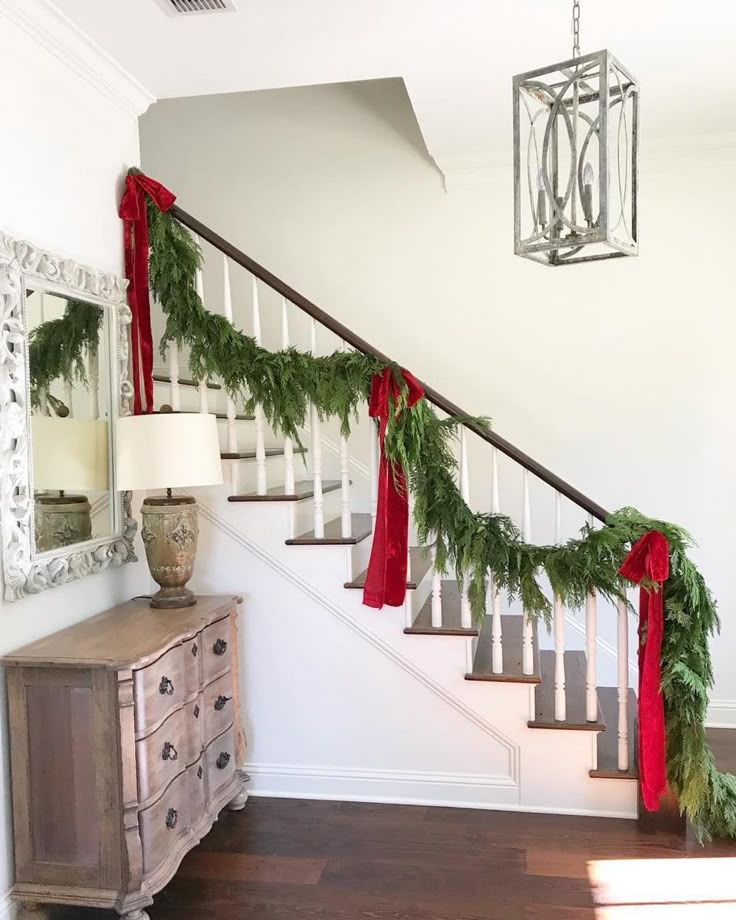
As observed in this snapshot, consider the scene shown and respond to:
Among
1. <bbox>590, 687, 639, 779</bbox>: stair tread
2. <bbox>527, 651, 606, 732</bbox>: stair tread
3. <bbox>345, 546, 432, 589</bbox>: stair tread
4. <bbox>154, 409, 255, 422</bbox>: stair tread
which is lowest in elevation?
<bbox>590, 687, 639, 779</bbox>: stair tread

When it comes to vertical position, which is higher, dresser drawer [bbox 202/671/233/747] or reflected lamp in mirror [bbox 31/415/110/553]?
reflected lamp in mirror [bbox 31/415/110/553]

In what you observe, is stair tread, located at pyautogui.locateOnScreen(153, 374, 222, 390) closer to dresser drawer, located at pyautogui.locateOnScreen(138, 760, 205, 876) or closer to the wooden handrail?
the wooden handrail

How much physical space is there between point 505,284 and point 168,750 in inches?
108

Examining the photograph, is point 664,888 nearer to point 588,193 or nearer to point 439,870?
point 439,870

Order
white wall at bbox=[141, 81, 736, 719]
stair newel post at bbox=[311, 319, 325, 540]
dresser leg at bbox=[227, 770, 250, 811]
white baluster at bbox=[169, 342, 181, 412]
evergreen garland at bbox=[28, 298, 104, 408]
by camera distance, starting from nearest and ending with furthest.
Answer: evergreen garland at bbox=[28, 298, 104, 408], dresser leg at bbox=[227, 770, 250, 811], stair newel post at bbox=[311, 319, 325, 540], white baluster at bbox=[169, 342, 181, 412], white wall at bbox=[141, 81, 736, 719]

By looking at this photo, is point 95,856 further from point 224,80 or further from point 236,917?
point 224,80

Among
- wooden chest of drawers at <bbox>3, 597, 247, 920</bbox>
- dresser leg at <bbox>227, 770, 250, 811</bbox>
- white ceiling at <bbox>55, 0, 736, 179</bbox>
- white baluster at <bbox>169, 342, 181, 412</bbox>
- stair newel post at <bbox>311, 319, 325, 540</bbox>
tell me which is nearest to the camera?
wooden chest of drawers at <bbox>3, 597, 247, 920</bbox>

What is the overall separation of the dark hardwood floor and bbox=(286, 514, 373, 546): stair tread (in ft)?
3.35

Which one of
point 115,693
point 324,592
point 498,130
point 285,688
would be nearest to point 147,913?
point 115,693

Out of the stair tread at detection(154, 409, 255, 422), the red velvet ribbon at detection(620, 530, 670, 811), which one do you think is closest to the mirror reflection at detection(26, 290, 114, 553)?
the stair tread at detection(154, 409, 255, 422)

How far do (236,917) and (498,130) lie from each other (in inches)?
131

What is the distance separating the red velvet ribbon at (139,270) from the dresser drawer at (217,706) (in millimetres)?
1071

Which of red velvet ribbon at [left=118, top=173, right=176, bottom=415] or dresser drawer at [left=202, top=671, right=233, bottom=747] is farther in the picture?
red velvet ribbon at [left=118, top=173, right=176, bottom=415]

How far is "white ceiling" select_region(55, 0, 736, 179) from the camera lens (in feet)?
8.34
